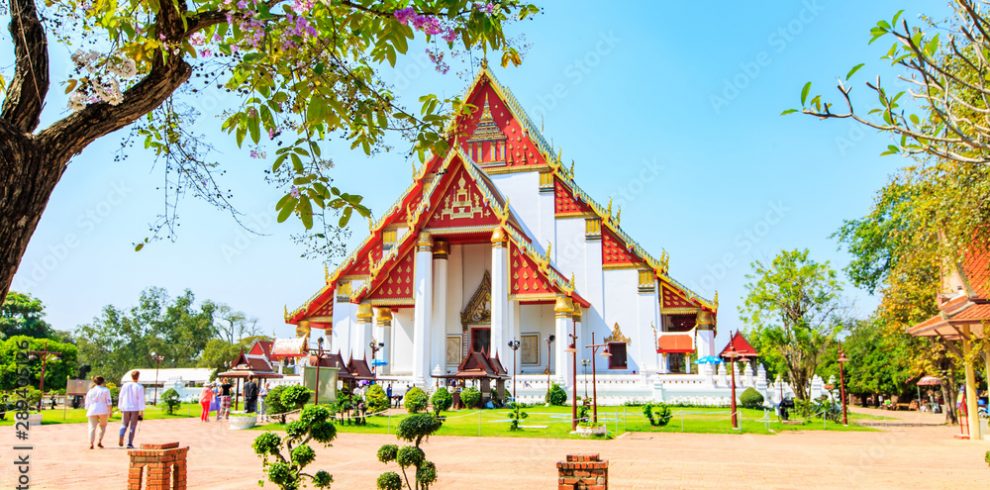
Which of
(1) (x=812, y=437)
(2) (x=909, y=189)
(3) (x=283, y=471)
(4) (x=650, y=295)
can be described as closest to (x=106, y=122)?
(3) (x=283, y=471)

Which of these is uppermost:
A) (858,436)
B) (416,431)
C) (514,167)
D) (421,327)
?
(514,167)

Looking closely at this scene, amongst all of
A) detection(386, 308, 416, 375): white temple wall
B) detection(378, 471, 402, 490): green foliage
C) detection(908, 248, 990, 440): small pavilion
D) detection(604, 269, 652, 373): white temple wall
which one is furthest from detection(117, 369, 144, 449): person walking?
detection(604, 269, 652, 373): white temple wall

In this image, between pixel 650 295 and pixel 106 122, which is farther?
pixel 650 295

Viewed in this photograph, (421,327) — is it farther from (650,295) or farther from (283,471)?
(283,471)

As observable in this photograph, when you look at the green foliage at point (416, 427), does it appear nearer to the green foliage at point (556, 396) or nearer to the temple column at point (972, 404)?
the temple column at point (972, 404)

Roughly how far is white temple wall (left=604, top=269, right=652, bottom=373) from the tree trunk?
28.5 m

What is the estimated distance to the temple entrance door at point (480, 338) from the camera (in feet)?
108

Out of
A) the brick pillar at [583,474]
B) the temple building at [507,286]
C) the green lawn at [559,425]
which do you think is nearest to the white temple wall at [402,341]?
the temple building at [507,286]

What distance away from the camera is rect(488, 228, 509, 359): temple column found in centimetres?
2970

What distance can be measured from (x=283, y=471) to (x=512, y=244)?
24.5 m

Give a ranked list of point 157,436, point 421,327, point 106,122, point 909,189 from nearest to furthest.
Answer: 1. point 106,122
2. point 909,189
3. point 157,436
4. point 421,327

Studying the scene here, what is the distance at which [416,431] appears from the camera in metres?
7.34

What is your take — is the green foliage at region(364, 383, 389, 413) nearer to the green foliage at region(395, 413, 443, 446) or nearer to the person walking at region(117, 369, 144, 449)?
the person walking at region(117, 369, 144, 449)

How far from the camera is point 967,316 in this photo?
15109 millimetres
